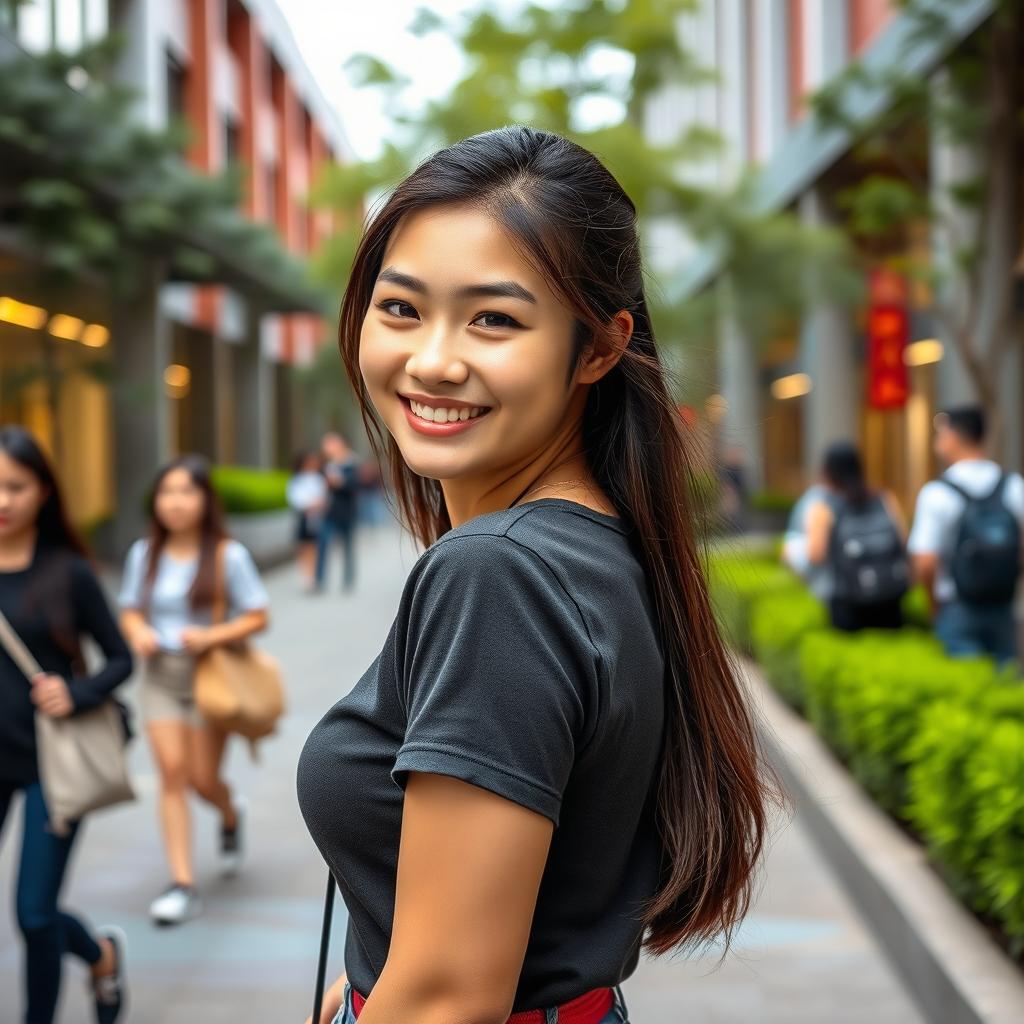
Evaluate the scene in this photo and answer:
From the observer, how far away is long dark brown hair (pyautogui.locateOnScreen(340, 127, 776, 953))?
4.59ft

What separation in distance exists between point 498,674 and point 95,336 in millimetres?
23614

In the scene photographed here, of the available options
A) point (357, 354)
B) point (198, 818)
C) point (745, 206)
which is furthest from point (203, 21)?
point (357, 354)

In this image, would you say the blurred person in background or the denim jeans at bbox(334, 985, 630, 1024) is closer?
the denim jeans at bbox(334, 985, 630, 1024)

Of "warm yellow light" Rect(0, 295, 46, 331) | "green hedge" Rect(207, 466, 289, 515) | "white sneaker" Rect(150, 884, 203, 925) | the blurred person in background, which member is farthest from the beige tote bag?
"green hedge" Rect(207, 466, 289, 515)

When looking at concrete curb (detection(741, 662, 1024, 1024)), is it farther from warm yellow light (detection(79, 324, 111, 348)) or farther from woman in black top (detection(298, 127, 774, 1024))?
warm yellow light (detection(79, 324, 111, 348))

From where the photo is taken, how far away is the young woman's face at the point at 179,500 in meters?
5.43

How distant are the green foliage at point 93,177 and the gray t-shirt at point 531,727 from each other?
12.1m

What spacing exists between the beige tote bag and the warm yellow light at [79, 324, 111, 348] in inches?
769

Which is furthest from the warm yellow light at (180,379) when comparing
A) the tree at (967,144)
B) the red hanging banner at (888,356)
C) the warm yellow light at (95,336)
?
the tree at (967,144)

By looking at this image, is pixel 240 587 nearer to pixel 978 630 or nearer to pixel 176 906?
pixel 176 906

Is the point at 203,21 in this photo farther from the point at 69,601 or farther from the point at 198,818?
the point at 69,601

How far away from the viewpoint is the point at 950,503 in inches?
260

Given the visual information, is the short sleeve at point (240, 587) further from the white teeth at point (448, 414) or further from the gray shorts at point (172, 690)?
the white teeth at point (448, 414)

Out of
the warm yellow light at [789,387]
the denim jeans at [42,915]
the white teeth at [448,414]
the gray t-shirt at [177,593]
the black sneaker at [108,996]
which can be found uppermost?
the warm yellow light at [789,387]
